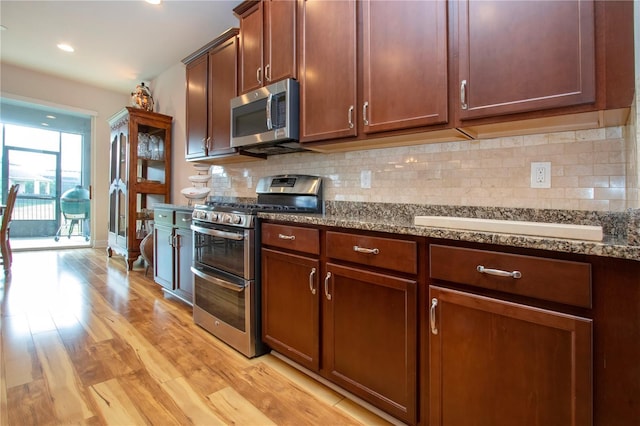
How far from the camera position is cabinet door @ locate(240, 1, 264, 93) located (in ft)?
7.63

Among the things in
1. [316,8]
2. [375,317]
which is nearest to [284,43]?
[316,8]

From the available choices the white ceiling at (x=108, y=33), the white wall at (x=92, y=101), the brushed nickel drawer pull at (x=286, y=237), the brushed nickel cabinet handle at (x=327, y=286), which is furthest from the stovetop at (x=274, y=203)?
the white wall at (x=92, y=101)

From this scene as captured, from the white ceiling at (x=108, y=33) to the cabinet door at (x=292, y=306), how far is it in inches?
102

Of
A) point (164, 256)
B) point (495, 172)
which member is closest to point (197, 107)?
point (164, 256)

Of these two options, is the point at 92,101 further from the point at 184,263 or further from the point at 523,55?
the point at 523,55

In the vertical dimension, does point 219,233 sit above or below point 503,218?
below

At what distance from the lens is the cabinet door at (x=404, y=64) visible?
4.72 feet

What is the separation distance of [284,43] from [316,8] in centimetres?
31

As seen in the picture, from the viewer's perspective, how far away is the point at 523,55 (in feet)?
4.01

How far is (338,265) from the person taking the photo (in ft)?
5.00

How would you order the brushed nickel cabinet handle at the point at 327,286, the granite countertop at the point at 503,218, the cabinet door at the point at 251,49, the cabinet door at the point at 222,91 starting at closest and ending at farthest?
the granite countertop at the point at 503,218 < the brushed nickel cabinet handle at the point at 327,286 < the cabinet door at the point at 251,49 < the cabinet door at the point at 222,91

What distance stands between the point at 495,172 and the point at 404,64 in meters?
0.69

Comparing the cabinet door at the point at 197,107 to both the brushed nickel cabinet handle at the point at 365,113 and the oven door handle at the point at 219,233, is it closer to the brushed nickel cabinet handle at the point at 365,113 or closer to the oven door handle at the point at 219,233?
the oven door handle at the point at 219,233

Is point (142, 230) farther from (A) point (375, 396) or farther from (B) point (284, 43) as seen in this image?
(A) point (375, 396)
